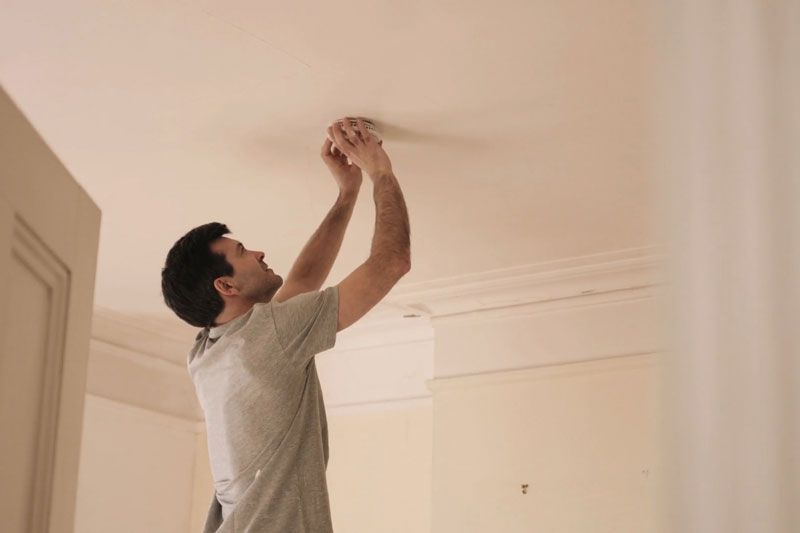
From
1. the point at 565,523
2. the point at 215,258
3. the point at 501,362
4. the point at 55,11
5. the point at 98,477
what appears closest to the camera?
the point at 55,11

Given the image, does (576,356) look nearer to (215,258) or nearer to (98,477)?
(215,258)

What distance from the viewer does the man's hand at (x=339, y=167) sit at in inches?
121

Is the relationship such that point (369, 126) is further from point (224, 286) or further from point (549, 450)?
point (549, 450)

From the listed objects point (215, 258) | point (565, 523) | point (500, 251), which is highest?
point (500, 251)

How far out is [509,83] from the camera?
2826 millimetres

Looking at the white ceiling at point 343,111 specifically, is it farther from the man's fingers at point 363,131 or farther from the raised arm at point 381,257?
the raised arm at point 381,257

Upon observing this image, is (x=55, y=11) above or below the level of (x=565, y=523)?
above

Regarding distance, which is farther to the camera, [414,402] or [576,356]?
[414,402]

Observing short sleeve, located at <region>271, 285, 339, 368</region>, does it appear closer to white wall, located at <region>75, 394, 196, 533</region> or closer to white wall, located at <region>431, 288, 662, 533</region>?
white wall, located at <region>431, 288, 662, 533</region>

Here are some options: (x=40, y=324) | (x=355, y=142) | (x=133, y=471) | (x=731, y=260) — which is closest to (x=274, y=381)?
(x=355, y=142)

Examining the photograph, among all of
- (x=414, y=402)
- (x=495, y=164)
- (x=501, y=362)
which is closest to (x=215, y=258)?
(x=495, y=164)

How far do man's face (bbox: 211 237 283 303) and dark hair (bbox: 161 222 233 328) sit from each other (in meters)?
0.02

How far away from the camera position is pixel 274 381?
8.27 feet

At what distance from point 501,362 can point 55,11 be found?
7.35 feet
